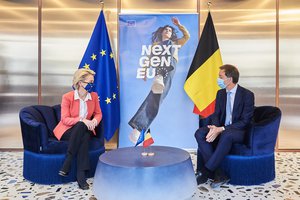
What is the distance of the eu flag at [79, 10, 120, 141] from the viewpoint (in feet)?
13.5

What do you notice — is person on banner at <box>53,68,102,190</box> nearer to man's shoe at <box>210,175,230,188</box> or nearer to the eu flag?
the eu flag

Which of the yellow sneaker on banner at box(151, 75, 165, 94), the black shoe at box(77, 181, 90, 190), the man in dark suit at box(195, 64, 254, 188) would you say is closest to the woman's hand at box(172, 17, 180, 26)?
the yellow sneaker on banner at box(151, 75, 165, 94)

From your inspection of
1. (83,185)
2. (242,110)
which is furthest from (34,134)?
(242,110)

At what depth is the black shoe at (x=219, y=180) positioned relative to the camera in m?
2.93

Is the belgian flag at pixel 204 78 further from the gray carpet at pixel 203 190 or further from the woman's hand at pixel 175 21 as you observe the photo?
the gray carpet at pixel 203 190

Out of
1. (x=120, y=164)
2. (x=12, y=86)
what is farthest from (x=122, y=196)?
(x=12, y=86)

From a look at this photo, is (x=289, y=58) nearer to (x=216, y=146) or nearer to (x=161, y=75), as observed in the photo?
(x=161, y=75)

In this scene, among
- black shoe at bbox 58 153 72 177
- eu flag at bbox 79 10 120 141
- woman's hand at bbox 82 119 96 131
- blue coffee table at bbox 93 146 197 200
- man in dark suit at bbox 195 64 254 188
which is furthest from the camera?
eu flag at bbox 79 10 120 141

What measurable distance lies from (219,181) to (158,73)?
6.34 feet

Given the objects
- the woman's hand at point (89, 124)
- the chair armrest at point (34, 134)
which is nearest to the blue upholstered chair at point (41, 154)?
the chair armrest at point (34, 134)

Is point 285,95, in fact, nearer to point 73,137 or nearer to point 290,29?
point 290,29

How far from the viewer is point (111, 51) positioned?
13.9 feet

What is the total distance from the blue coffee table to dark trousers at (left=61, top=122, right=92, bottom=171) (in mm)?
625

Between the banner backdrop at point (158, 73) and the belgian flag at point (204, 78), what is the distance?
8.8 inches
